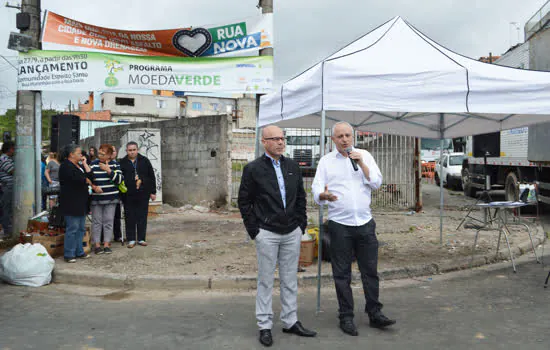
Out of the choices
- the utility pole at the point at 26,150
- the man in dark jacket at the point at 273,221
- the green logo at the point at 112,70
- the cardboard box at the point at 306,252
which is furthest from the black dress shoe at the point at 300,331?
the utility pole at the point at 26,150

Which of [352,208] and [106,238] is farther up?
[352,208]

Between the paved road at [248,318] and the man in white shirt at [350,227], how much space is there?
236mm

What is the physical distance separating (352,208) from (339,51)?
2775 millimetres

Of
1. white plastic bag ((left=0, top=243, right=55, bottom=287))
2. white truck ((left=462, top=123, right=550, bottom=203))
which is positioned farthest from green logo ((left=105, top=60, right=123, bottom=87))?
white truck ((left=462, top=123, right=550, bottom=203))

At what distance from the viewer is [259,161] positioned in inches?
158

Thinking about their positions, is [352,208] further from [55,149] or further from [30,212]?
[55,149]

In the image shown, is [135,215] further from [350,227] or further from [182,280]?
[350,227]

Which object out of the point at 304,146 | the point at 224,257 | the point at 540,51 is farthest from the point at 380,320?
the point at 304,146

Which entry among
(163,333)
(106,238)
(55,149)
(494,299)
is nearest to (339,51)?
(494,299)

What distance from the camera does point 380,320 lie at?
416 cm

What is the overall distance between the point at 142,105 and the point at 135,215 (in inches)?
2067

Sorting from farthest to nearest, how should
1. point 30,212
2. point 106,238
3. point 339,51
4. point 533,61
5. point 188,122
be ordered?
point 188,122 < point 533,61 < point 30,212 < point 106,238 < point 339,51

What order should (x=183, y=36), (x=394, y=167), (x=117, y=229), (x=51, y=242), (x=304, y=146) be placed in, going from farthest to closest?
(x=304, y=146), (x=394, y=167), (x=117, y=229), (x=183, y=36), (x=51, y=242)

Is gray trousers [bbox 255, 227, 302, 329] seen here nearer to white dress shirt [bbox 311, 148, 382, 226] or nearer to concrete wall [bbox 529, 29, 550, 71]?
white dress shirt [bbox 311, 148, 382, 226]
